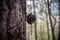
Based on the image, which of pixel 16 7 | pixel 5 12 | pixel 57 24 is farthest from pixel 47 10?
pixel 5 12

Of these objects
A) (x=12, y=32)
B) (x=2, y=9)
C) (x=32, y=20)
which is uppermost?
(x=2, y=9)

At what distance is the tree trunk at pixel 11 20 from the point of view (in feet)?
4.05

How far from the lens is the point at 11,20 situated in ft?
4.11

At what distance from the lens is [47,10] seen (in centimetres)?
133

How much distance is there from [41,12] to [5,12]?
0.36 m

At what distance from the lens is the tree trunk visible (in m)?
1.24

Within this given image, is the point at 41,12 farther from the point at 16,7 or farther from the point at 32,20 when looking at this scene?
the point at 16,7

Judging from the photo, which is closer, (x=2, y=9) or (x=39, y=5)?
(x=2, y=9)

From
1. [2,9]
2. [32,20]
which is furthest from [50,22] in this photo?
[2,9]

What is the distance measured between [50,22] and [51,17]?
52 millimetres

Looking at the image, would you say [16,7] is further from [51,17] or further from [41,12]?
[51,17]

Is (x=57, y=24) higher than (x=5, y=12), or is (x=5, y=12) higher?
(x=5, y=12)

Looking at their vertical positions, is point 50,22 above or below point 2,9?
below

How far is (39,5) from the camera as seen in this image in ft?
4.39
